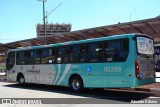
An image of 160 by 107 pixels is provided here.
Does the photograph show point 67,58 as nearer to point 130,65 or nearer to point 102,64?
point 102,64

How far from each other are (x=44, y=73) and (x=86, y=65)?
13.5 feet

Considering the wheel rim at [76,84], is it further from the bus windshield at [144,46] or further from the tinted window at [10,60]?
the tinted window at [10,60]

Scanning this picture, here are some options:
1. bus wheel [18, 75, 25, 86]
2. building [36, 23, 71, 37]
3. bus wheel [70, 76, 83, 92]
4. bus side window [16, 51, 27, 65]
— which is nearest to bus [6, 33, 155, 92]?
bus wheel [70, 76, 83, 92]

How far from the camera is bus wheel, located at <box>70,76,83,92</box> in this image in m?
15.2

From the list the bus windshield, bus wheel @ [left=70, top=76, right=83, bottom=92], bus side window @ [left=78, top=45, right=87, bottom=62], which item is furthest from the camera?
bus wheel @ [left=70, top=76, right=83, bottom=92]

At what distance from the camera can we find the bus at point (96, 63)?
41.1ft

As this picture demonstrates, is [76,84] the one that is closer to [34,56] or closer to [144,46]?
[144,46]

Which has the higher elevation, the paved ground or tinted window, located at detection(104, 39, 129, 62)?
tinted window, located at detection(104, 39, 129, 62)

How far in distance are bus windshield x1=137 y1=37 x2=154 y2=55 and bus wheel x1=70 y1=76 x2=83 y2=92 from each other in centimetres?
396

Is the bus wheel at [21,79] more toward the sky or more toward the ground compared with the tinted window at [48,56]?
more toward the ground

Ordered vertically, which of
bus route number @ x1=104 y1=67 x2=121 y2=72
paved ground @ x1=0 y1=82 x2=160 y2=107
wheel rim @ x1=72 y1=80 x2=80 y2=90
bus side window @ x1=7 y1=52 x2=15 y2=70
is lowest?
paved ground @ x1=0 y1=82 x2=160 y2=107

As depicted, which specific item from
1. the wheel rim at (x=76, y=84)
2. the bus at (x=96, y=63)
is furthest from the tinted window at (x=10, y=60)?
the wheel rim at (x=76, y=84)

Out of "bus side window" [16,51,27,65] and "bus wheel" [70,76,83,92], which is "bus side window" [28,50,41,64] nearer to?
"bus side window" [16,51,27,65]

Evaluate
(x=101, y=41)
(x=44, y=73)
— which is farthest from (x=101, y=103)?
(x=44, y=73)
